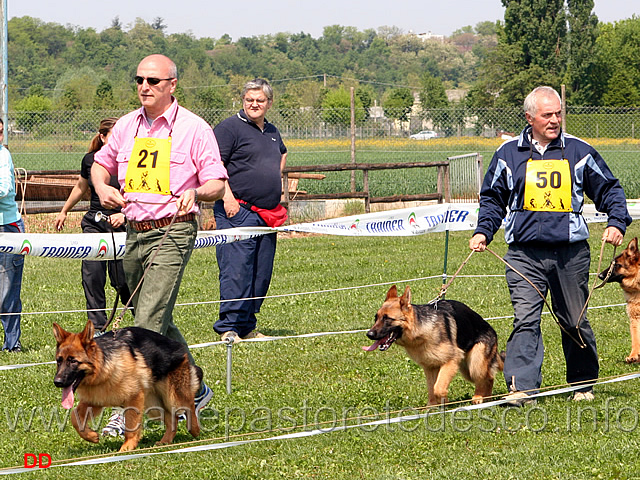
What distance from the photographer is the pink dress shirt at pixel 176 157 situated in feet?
17.7

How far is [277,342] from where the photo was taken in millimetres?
8367

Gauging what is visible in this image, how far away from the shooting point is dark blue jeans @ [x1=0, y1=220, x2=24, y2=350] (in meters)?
8.26

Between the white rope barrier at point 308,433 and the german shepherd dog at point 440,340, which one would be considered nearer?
the white rope barrier at point 308,433

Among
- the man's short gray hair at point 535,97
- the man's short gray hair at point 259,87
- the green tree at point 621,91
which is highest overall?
the green tree at point 621,91

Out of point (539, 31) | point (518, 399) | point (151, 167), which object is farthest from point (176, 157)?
point (539, 31)

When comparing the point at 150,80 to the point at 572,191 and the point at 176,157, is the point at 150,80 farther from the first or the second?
the point at 572,191

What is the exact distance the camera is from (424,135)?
85.4 feet

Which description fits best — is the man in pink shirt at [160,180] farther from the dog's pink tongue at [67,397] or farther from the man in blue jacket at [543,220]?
the man in blue jacket at [543,220]

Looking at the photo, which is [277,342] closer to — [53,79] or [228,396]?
[228,396]

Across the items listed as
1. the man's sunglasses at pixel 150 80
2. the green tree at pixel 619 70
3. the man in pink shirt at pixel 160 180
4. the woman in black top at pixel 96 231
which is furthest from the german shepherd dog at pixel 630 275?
the green tree at pixel 619 70

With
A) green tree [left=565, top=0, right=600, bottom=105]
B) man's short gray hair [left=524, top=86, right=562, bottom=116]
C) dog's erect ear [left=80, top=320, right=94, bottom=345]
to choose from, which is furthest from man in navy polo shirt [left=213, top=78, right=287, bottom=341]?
green tree [left=565, top=0, right=600, bottom=105]

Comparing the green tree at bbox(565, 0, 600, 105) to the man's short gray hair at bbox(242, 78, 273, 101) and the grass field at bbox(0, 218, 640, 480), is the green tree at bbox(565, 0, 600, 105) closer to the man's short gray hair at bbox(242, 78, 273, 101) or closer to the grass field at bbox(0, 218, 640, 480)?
the grass field at bbox(0, 218, 640, 480)

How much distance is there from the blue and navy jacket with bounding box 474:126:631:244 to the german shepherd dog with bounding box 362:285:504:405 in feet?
2.18

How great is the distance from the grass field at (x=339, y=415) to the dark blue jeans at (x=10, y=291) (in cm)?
23
